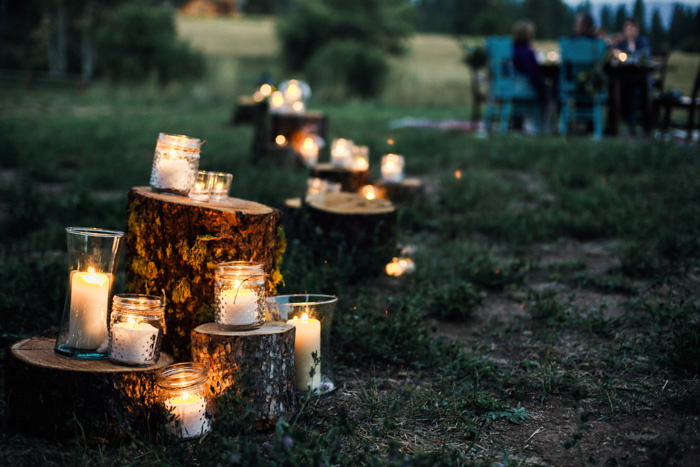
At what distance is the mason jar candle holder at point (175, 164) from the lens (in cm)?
292

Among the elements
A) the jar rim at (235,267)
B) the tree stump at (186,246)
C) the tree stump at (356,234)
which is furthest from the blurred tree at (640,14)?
the jar rim at (235,267)

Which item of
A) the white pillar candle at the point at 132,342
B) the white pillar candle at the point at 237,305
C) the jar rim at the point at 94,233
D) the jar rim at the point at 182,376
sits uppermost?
the jar rim at the point at 94,233

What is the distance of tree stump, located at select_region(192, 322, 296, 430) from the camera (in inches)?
101

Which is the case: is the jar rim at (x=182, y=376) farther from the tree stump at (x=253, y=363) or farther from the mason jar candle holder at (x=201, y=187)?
the mason jar candle holder at (x=201, y=187)

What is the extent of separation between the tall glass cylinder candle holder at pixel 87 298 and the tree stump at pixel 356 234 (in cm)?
208

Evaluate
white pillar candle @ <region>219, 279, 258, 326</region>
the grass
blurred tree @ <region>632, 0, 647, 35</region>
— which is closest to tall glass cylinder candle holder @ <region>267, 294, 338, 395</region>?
the grass

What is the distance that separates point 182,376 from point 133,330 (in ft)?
0.88

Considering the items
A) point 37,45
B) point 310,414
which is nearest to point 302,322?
point 310,414

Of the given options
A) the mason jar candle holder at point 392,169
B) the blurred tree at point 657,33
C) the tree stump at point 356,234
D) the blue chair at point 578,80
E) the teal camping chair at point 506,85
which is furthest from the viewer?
the teal camping chair at point 506,85

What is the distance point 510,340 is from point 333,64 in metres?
23.2

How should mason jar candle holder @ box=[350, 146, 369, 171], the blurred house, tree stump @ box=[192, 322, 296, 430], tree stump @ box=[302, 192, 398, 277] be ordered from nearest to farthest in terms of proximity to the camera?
tree stump @ box=[192, 322, 296, 430] < tree stump @ box=[302, 192, 398, 277] < mason jar candle holder @ box=[350, 146, 369, 171] < the blurred house

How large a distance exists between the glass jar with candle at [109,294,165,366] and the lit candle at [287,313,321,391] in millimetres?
→ 644

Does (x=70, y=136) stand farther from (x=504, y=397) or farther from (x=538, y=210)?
(x=504, y=397)

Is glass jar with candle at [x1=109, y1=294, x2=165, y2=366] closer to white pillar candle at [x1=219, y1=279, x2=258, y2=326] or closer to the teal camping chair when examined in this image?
white pillar candle at [x1=219, y1=279, x2=258, y2=326]
